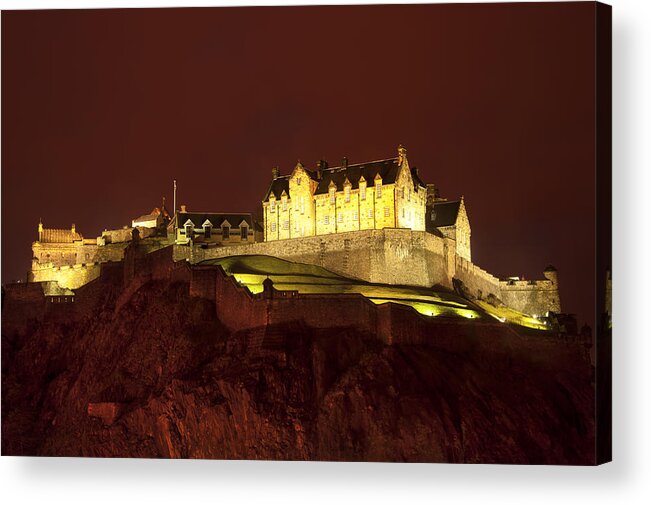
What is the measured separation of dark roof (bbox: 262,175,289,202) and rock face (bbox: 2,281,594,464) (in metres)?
5.61

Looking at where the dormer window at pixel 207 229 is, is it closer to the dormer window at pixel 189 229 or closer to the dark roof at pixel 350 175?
the dormer window at pixel 189 229

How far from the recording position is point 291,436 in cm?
3381

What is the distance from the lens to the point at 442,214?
143 ft

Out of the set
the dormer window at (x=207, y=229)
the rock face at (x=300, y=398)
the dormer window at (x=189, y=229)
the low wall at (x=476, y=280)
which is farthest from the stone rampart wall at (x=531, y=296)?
the dormer window at (x=189, y=229)

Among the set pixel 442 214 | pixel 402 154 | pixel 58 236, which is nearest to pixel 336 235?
pixel 442 214

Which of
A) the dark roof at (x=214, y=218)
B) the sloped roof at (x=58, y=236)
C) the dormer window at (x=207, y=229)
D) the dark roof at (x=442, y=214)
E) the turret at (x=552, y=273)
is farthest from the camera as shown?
the dormer window at (x=207, y=229)

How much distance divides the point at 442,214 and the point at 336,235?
3872 mm

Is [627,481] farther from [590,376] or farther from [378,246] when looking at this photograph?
[378,246]

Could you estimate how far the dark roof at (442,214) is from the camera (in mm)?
41875

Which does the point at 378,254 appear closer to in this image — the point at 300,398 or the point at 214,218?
the point at 214,218

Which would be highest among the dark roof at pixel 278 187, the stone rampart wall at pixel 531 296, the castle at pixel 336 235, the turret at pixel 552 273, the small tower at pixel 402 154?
the small tower at pixel 402 154

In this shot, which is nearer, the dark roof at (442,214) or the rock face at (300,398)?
the rock face at (300,398)

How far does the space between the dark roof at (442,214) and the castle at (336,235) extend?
49 mm

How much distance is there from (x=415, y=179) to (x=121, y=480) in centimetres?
1436
